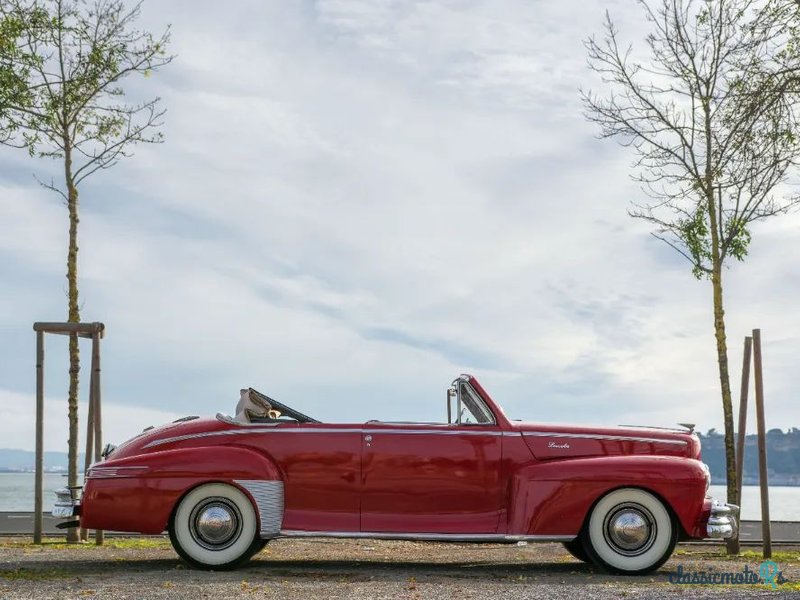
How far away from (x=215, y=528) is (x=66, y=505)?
5.42 feet

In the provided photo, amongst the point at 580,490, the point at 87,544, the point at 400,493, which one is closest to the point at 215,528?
the point at 400,493

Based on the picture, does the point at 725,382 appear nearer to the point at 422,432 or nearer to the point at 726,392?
the point at 726,392

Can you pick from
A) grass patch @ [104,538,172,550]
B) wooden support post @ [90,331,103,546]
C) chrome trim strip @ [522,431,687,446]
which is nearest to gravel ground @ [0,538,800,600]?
grass patch @ [104,538,172,550]

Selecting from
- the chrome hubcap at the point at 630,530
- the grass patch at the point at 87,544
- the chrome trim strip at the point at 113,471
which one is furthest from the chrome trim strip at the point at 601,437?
the grass patch at the point at 87,544

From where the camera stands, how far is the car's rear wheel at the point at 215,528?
996 centimetres

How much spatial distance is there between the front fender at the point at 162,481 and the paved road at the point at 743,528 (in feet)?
26.9

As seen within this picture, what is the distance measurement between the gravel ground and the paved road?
5.99 metres

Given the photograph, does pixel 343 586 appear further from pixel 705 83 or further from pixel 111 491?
pixel 705 83

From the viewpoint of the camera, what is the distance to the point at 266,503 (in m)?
9.98

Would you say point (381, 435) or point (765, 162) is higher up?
point (765, 162)

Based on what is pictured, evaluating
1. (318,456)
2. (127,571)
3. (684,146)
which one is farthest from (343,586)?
(684,146)

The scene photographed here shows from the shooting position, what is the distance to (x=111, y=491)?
10172mm

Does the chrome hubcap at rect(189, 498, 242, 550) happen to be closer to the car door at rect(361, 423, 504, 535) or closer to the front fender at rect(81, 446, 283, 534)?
the front fender at rect(81, 446, 283, 534)

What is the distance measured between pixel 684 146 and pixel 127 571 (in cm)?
1050
